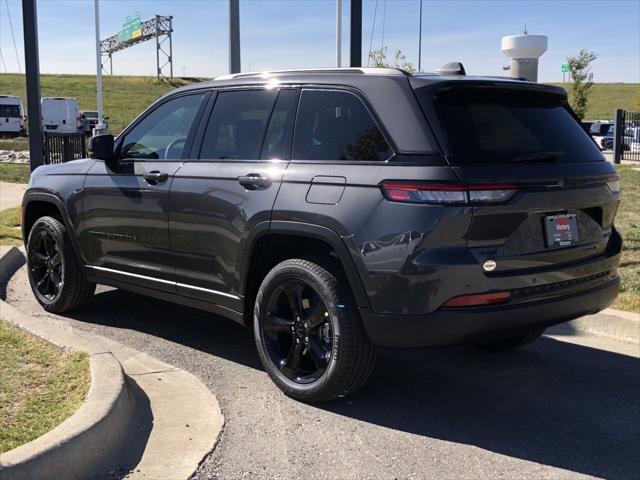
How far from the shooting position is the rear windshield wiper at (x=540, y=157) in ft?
12.7

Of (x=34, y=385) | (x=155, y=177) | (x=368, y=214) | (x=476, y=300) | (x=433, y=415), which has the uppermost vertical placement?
(x=155, y=177)

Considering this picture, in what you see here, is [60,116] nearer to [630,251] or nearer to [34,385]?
[630,251]

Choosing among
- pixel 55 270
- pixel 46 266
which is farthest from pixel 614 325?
pixel 46 266

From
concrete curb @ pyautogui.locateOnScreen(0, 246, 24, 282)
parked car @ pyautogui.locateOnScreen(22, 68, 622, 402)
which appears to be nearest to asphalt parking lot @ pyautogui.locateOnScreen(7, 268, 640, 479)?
parked car @ pyautogui.locateOnScreen(22, 68, 622, 402)

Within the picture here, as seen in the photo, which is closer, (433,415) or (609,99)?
(433,415)

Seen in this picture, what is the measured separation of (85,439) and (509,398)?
2.48m

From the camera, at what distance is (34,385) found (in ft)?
13.7

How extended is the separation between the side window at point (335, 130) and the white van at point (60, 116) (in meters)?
37.8

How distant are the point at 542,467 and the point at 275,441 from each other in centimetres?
134

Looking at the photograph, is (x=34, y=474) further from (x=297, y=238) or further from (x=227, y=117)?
(x=227, y=117)

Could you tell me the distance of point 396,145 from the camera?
3836 mm

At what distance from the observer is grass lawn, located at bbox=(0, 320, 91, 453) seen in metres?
3.58

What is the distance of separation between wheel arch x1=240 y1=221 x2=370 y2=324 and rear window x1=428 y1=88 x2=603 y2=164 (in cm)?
79

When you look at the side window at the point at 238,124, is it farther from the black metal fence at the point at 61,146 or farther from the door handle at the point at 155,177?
the black metal fence at the point at 61,146
